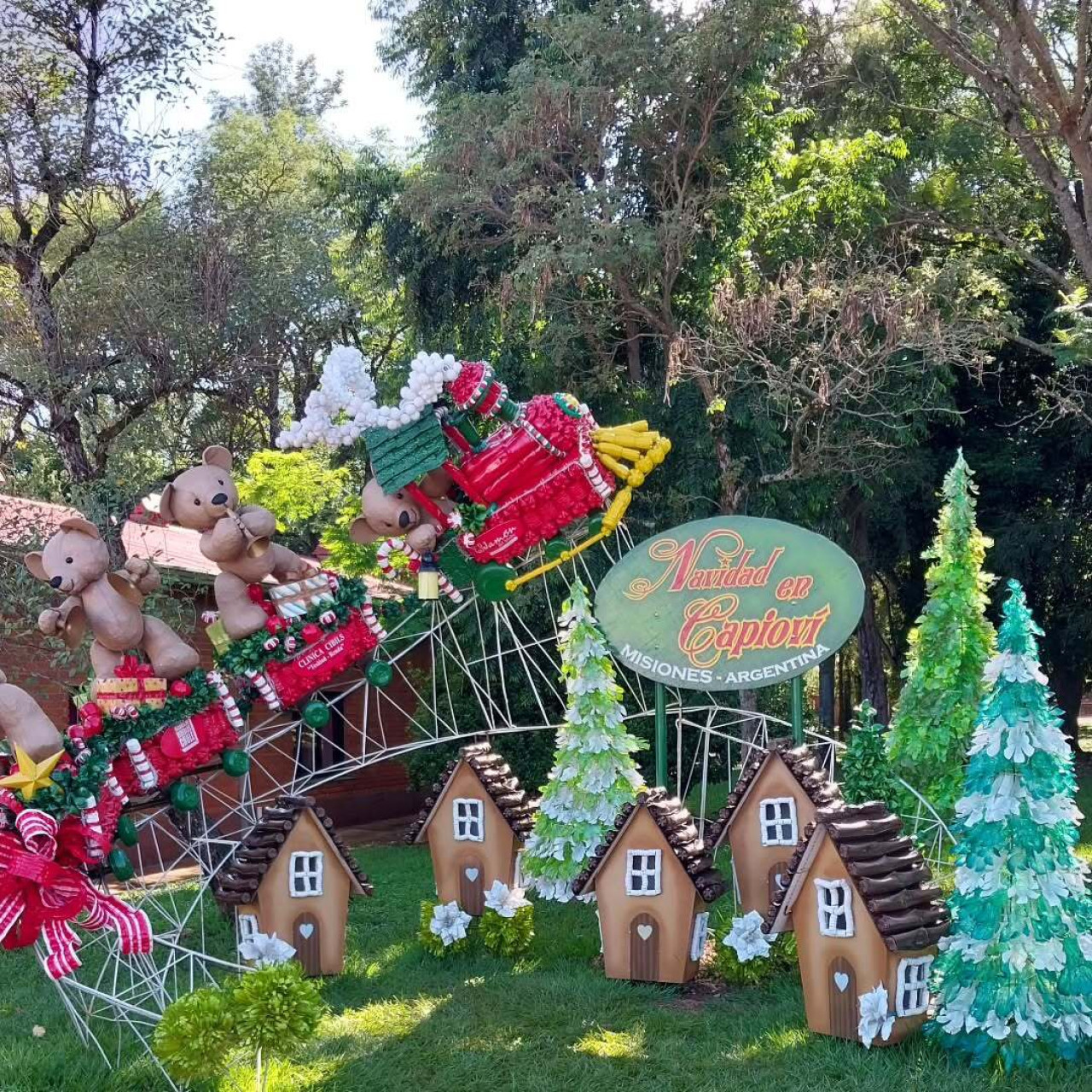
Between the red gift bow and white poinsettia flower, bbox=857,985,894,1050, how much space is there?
13.2ft

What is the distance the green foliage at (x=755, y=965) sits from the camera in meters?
8.34

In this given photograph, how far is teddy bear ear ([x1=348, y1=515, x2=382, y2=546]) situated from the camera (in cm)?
795

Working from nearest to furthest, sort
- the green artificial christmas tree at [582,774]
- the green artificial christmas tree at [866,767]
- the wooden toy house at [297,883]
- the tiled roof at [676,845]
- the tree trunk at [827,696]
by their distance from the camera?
the tiled roof at [676,845]
the wooden toy house at [297,883]
the green artificial christmas tree at [582,774]
the green artificial christmas tree at [866,767]
the tree trunk at [827,696]

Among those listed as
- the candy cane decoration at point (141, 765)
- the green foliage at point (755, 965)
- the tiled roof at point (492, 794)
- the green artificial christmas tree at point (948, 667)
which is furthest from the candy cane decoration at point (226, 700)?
the green artificial christmas tree at point (948, 667)

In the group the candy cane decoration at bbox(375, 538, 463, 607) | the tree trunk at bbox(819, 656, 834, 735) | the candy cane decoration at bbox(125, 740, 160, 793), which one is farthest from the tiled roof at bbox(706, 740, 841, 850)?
the tree trunk at bbox(819, 656, 834, 735)

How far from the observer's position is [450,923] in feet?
30.3

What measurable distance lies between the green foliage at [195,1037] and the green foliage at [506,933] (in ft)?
10.7

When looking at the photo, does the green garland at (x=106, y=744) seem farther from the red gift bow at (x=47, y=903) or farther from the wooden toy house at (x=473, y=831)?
the wooden toy house at (x=473, y=831)

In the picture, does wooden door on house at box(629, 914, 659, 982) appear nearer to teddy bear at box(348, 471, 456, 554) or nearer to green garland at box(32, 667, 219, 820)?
teddy bear at box(348, 471, 456, 554)

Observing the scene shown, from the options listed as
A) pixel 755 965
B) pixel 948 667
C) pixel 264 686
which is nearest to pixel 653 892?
pixel 755 965

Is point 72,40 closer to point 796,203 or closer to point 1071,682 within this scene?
point 796,203

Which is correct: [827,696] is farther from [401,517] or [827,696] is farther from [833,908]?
[401,517]

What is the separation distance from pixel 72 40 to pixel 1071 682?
18.0 m

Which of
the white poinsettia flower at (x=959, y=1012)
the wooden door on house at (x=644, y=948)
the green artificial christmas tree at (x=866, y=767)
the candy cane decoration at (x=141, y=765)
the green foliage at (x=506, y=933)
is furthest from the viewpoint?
the green artificial christmas tree at (x=866, y=767)
